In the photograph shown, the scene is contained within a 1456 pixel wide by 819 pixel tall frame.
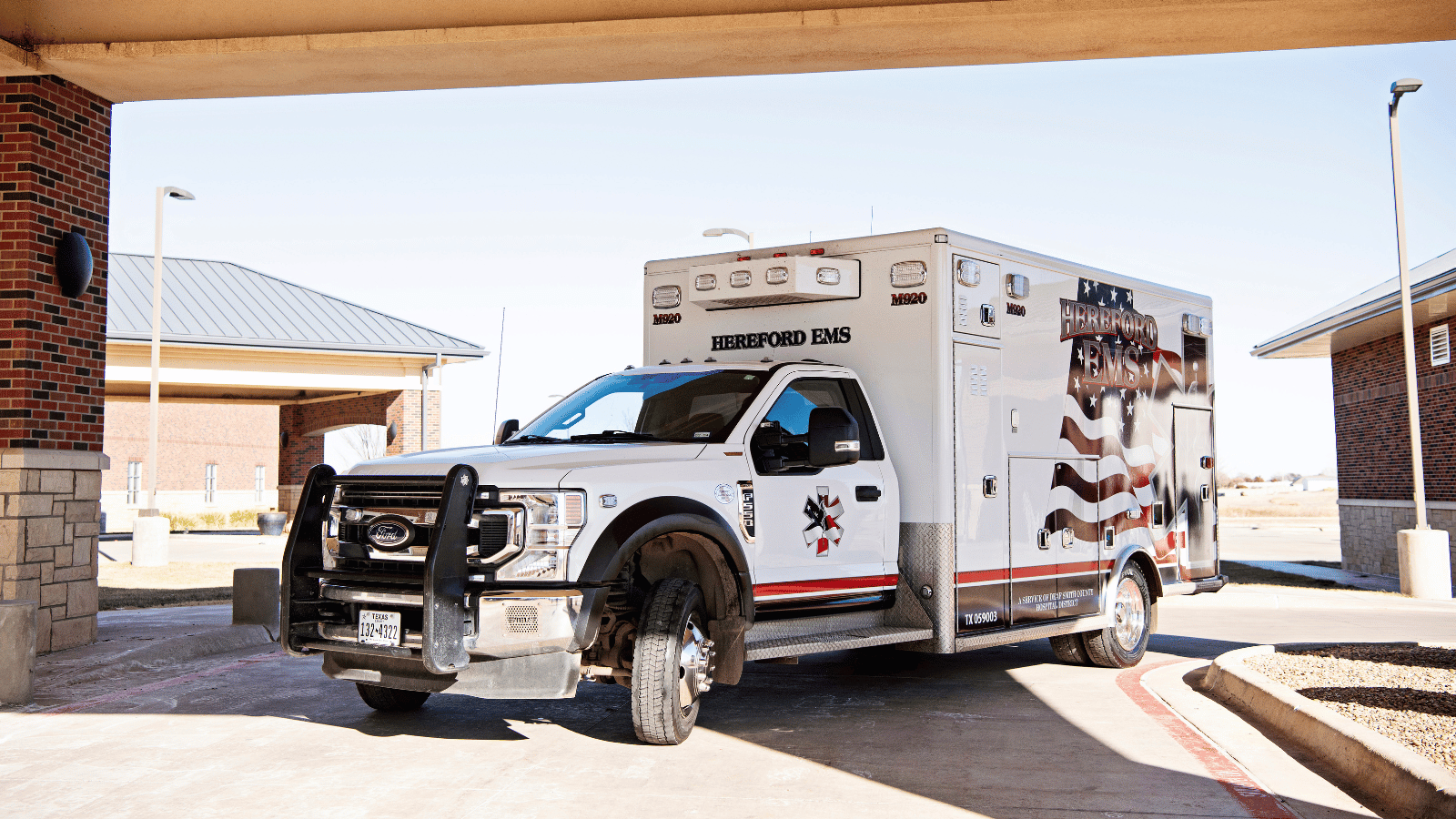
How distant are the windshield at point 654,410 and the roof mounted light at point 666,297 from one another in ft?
3.76

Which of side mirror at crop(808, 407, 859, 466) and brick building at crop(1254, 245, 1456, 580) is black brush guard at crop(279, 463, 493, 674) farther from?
brick building at crop(1254, 245, 1456, 580)

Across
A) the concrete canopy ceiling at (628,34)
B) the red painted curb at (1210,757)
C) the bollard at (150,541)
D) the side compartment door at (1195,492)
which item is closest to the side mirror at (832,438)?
the red painted curb at (1210,757)

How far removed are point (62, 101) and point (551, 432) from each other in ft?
19.8

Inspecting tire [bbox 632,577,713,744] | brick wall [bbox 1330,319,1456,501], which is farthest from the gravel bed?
brick wall [bbox 1330,319,1456,501]

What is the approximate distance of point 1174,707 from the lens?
8.15 metres

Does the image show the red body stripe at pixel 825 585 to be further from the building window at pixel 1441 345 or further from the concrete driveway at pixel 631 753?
the building window at pixel 1441 345

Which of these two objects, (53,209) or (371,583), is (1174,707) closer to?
(371,583)

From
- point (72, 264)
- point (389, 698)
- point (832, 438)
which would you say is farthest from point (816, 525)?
point (72, 264)

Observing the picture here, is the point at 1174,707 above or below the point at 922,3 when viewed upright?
below

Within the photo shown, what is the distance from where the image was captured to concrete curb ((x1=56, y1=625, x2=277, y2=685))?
919 cm

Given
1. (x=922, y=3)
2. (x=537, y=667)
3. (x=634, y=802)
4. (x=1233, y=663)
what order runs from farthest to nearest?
(x=922, y=3) → (x=1233, y=663) → (x=537, y=667) → (x=634, y=802)

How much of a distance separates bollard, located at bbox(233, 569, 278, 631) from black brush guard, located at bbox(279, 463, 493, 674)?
5509 millimetres

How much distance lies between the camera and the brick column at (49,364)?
9.75 meters

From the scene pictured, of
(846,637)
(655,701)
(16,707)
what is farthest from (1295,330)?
(16,707)
